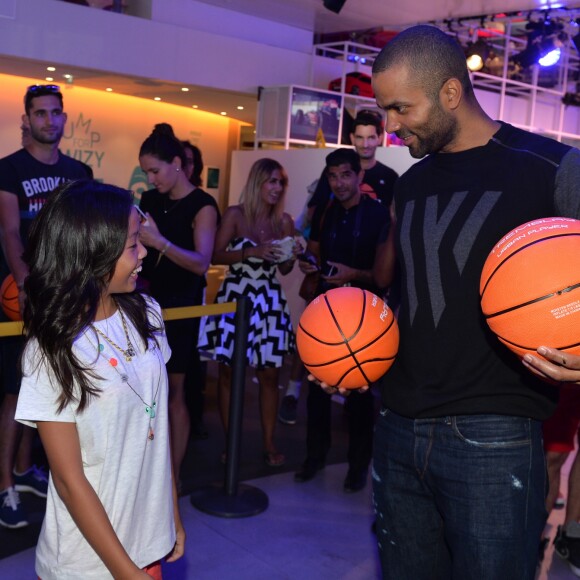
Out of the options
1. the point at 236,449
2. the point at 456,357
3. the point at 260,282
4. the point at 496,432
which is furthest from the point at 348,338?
the point at 260,282

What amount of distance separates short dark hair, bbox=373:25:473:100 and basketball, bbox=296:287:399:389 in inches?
28.0

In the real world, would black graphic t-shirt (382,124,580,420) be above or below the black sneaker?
above

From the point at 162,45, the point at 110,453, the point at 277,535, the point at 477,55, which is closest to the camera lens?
the point at 110,453

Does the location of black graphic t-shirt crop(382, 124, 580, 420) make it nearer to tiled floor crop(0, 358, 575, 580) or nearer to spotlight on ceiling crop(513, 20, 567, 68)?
tiled floor crop(0, 358, 575, 580)

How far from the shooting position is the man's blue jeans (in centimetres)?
184

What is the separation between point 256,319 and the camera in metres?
4.70

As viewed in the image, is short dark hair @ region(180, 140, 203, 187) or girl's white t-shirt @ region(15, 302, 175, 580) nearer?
girl's white t-shirt @ region(15, 302, 175, 580)

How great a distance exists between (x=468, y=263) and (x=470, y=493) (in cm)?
58

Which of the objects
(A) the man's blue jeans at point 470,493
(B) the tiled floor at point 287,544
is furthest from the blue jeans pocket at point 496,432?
(B) the tiled floor at point 287,544

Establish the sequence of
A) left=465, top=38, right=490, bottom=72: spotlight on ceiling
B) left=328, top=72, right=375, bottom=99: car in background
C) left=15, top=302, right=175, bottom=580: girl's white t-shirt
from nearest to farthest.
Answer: left=15, top=302, right=175, bottom=580: girl's white t-shirt
left=465, top=38, right=490, bottom=72: spotlight on ceiling
left=328, top=72, right=375, bottom=99: car in background

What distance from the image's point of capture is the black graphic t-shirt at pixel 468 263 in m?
1.88

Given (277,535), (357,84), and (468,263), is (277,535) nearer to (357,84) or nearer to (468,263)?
(468,263)

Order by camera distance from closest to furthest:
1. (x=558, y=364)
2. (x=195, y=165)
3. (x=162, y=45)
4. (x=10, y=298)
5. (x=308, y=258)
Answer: (x=558, y=364) → (x=10, y=298) → (x=308, y=258) → (x=195, y=165) → (x=162, y=45)

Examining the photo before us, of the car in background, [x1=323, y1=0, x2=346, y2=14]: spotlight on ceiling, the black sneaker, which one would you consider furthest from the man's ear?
the car in background
